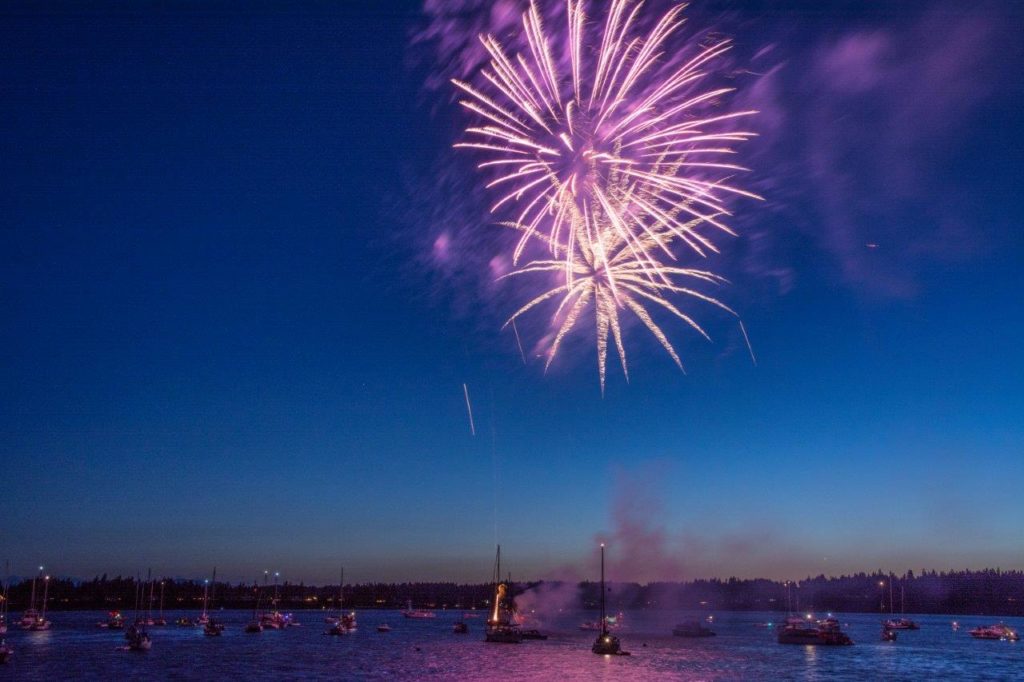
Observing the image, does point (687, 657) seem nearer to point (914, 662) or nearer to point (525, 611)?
point (914, 662)

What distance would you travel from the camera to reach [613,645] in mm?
66938

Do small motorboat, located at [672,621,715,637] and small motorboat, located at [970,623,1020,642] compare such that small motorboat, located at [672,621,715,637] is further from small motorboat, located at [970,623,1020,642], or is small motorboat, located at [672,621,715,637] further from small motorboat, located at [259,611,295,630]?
small motorboat, located at [259,611,295,630]

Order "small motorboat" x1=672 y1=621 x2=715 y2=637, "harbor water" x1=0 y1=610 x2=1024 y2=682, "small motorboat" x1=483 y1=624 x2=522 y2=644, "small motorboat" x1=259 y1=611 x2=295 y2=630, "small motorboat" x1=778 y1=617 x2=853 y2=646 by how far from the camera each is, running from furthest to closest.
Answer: "small motorboat" x1=259 y1=611 x2=295 y2=630 → "small motorboat" x1=672 y1=621 x2=715 y2=637 → "small motorboat" x1=778 y1=617 x2=853 y2=646 → "small motorboat" x1=483 y1=624 x2=522 y2=644 → "harbor water" x1=0 y1=610 x2=1024 y2=682

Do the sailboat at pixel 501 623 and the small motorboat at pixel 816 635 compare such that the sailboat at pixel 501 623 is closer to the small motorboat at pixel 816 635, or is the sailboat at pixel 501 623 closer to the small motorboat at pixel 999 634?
the small motorboat at pixel 816 635

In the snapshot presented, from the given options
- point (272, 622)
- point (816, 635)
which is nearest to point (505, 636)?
point (816, 635)

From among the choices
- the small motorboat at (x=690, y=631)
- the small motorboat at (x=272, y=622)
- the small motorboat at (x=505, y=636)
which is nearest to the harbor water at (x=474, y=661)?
the small motorboat at (x=505, y=636)

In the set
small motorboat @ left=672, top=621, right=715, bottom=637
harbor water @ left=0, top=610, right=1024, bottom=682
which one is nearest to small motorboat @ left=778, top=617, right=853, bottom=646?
harbor water @ left=0, top=610, right=1024, bottom=682

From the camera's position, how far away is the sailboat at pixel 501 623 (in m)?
85.4

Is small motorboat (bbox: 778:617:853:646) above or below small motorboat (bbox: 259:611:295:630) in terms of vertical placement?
above

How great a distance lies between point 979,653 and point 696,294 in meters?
90.8

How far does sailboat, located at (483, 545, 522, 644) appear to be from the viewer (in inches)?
3361

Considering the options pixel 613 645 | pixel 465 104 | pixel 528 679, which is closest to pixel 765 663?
pixel 613 645

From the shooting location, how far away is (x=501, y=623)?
91812 mm

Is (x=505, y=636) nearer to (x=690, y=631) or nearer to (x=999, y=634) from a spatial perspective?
(x=690, y=631)
